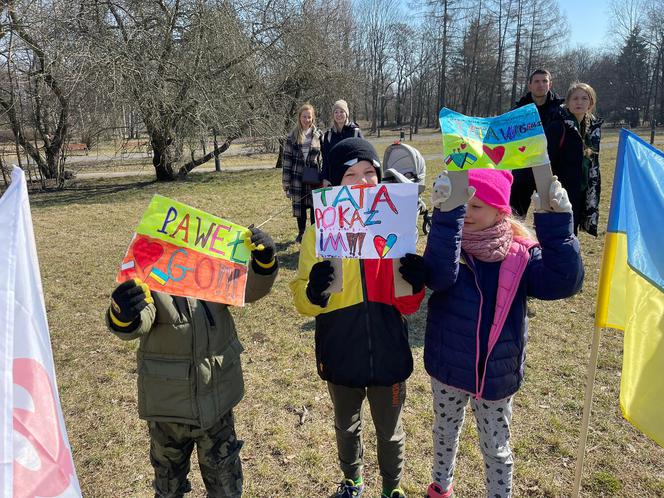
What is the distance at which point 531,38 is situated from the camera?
43.3 metres

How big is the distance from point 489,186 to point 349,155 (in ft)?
2.13

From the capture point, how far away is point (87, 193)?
12.9 metres

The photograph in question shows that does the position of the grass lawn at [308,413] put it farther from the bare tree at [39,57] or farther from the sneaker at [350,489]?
the bare tree at [39,57]

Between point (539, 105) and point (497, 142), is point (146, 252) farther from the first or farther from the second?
point (539, 105)

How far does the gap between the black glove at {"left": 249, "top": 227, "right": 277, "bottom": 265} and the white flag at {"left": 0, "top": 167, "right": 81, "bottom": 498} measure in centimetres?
87

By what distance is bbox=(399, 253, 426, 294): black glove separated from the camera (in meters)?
1.95

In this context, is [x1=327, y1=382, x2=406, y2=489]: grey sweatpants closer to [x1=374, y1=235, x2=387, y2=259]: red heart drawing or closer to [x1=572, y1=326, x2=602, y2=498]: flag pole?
[x1=374, y1=235, x2=387, y2=259]: red heart drawing

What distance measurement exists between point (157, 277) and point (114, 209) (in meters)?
9.70

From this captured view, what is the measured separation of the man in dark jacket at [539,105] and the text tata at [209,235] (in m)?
3.17

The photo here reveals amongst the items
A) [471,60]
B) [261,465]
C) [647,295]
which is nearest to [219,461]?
[261,465]

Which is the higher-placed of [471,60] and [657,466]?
[471,60]

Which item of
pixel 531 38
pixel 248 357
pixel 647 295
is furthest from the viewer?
pixel 531 38

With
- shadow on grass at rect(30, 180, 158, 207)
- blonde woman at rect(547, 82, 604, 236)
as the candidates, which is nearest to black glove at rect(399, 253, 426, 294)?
blonde woman at rect(547, 82, 604, 236)

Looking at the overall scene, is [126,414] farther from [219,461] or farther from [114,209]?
[114,209]
